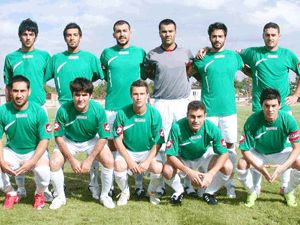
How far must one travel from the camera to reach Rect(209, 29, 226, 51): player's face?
6.16 metres

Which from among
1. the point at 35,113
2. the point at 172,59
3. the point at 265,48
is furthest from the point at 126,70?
the point at 265,48

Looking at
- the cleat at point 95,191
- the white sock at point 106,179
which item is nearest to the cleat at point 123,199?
the white sock at point 106,179

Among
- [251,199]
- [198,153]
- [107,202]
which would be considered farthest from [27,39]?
[251,199]

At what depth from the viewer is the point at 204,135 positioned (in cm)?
566

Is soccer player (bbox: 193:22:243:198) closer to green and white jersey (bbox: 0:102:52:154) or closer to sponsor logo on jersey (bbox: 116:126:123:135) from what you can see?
sponsor logo on jersey (bbox: 116:126:123:135)

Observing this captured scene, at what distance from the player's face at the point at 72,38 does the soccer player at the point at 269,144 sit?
9.25 ft

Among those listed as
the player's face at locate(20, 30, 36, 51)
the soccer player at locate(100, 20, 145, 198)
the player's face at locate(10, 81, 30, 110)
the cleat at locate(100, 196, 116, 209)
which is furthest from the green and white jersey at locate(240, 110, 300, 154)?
the player's face at locate(20, 30, 36, 51)

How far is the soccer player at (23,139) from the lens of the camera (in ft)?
17.8

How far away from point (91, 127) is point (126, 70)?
1142 millimetres

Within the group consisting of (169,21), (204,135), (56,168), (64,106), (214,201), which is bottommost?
(214,201)

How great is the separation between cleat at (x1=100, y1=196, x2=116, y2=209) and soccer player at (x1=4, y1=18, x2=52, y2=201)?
4.31ft

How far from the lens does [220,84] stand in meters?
6.20

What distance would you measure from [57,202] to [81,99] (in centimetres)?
144

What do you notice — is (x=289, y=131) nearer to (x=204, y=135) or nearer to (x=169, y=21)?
(x=204, y=135)
